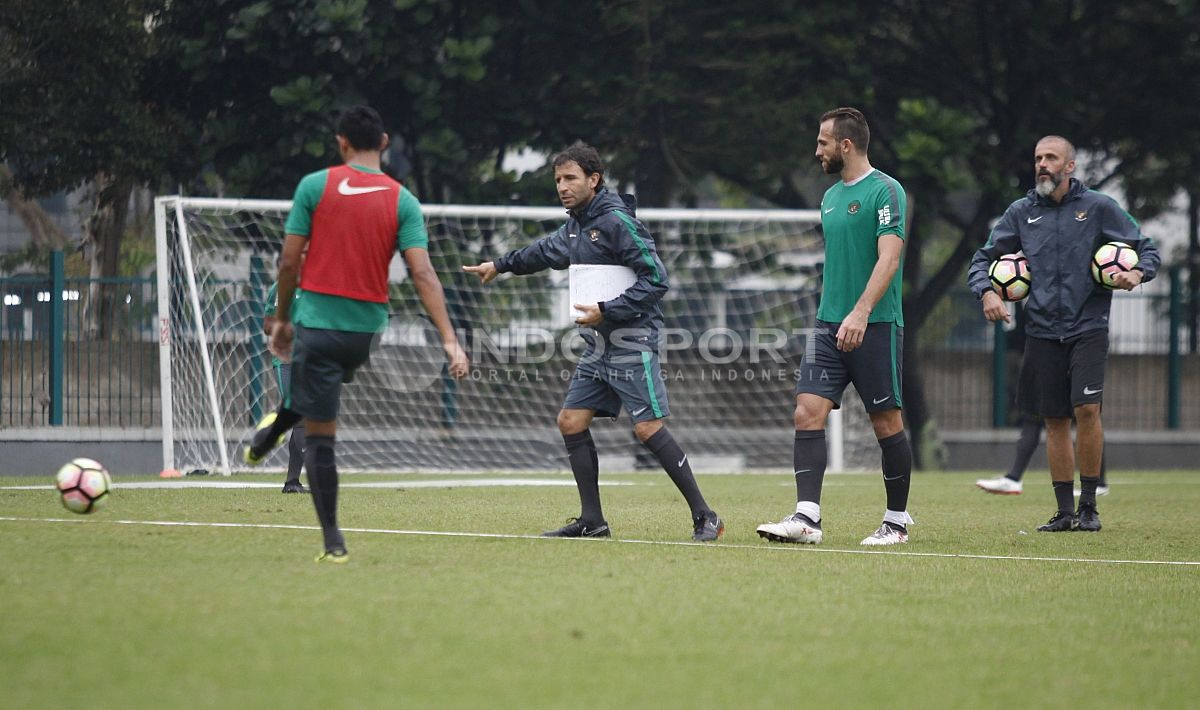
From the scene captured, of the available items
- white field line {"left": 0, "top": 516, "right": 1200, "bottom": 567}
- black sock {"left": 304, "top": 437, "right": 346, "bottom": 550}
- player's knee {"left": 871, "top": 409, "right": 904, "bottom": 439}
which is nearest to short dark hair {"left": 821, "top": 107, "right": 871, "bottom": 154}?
player's knee {"left": 871, "top": 409, "right": 904, "bottom": 439}

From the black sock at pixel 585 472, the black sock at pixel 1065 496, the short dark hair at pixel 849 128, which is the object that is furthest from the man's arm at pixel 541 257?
the black sock at pixel 1065 496

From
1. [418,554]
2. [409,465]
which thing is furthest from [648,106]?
[418,554]

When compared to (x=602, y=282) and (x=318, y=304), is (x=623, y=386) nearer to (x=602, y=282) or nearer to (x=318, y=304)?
(x=602, y=282)

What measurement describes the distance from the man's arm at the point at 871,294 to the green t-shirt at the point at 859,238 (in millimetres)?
78

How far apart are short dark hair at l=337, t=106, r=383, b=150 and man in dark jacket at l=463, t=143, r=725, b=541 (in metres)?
1.35

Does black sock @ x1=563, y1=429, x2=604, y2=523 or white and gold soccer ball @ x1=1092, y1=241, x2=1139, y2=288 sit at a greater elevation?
white and gold soccer ball @ x1=1092, y1=241, x2=1139, y2=288

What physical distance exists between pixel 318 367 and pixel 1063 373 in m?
4.71

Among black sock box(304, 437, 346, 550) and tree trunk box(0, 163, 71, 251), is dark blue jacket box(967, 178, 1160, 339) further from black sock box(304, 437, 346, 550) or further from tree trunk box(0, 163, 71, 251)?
tree trunk box(0, 163, 71, 251)

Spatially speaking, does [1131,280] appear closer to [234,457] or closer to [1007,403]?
[234,457]

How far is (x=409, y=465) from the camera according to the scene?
17.5 m

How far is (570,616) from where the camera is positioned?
5.13 metres

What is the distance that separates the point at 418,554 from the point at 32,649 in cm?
256

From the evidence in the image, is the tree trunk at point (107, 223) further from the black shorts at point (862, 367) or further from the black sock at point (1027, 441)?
the black shorts at point (862, 367)

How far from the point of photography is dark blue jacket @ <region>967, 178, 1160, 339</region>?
8969 mm
